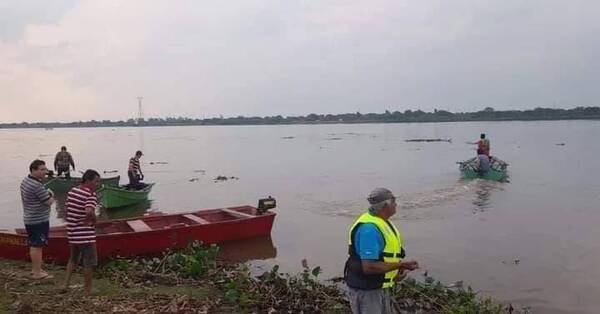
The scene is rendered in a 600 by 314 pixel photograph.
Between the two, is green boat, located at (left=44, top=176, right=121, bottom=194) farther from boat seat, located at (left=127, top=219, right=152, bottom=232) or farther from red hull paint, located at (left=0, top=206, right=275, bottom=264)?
boat seat, located at (left=127, top=219, right=152, bottom=232)

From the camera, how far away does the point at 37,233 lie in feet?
26.9

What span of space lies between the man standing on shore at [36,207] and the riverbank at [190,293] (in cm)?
45

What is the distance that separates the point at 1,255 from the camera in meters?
9.98

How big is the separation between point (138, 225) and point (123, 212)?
794 cm

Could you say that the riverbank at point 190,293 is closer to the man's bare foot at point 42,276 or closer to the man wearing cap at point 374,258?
the man's bare foot at point 42,276

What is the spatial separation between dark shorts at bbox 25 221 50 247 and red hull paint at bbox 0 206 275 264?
5.48 feet

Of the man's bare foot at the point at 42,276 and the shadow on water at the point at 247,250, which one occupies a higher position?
the man's bare foot at the point at 42,276

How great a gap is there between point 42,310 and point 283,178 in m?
27.4

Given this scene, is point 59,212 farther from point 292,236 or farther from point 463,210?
point 463,210

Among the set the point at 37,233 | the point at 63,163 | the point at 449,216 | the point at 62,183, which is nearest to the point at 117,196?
the point at 62,183

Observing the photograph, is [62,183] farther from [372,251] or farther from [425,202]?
[372,251]

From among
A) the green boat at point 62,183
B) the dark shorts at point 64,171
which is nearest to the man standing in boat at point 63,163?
the dark shorts at point 64,171

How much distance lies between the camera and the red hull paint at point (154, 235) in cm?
995

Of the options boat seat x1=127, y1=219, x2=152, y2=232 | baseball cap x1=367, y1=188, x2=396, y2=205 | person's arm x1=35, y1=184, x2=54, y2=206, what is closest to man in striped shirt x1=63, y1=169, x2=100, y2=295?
person's arm x1=35, y1=184, x2=54, y2=206
